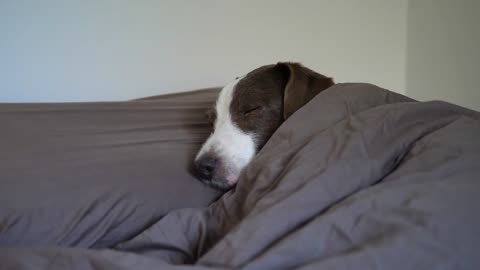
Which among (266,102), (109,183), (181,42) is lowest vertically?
(109,183)

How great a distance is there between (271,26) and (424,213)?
161 centimetres

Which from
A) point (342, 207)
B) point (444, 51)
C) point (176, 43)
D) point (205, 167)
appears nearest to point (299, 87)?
point (205, 167)

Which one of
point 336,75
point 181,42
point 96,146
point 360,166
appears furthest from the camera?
point 336,75

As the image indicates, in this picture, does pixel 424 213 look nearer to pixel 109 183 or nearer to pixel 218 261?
pixel 218 261

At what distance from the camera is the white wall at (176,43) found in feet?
5.25

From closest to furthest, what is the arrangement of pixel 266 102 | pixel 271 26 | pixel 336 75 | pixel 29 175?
pixel 29 175 → pixel 266 102 → pixel 271 26 → pixel 336 75

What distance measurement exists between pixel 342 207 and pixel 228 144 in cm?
55

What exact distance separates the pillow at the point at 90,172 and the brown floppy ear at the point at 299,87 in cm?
30

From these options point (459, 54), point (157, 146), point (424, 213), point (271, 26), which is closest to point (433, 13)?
point (459, 54)

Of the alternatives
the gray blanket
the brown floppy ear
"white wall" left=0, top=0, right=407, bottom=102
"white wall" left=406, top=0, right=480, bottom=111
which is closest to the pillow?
the gray blanket

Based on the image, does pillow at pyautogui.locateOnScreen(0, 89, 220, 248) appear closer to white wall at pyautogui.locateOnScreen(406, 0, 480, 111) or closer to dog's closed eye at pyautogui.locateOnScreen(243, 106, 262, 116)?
dog's closed eye at pyautogui.locateOnScreen(243, 106, 262, 116)

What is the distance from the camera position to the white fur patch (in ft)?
3.48

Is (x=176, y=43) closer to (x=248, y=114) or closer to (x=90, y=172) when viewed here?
(x=248, y=114)

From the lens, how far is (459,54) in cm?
188
